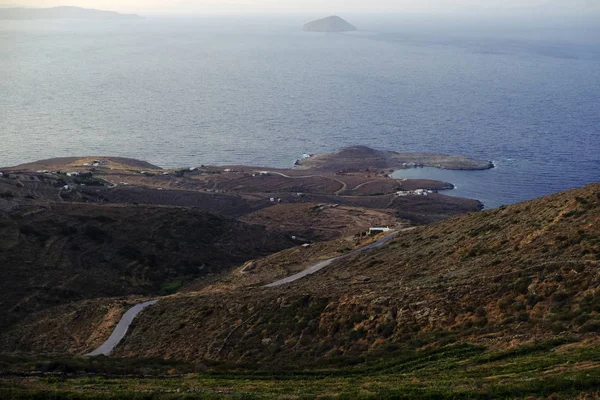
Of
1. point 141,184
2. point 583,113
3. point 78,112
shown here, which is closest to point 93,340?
point 141,184

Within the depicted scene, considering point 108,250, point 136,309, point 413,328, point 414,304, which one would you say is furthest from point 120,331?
point 108,250

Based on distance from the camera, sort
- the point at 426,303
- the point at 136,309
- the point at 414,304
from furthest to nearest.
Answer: the point at 136,309 < the point at 414,304 < the point at 426,303

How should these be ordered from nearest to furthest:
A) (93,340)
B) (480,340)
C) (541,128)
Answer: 1. (480,340)
2. (93,340)
3. (541,128)

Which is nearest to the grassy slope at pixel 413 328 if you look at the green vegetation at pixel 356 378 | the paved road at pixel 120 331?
the green vegetation at pixel 356 378

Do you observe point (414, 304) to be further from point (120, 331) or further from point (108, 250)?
point (108, 250)

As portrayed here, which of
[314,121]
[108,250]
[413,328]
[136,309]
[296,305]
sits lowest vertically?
[314,121]

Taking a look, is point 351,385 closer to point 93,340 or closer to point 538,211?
point 93,340

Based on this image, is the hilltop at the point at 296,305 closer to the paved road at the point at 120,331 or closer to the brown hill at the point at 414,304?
the brown hill at the point at 414,304
